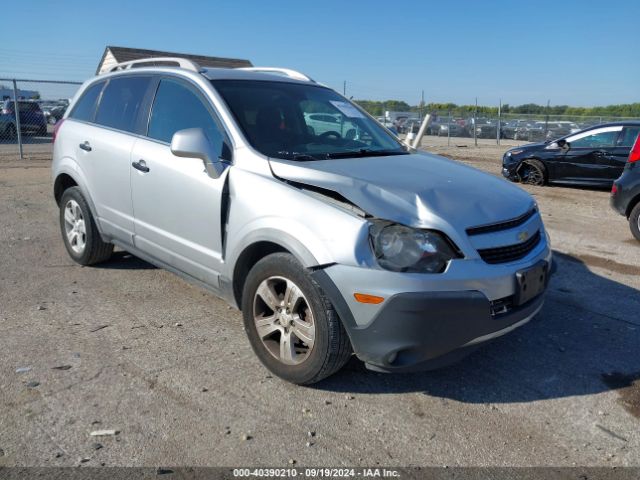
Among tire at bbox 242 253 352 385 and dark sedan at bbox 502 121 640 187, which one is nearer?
tire at bbox 242 253 352 385

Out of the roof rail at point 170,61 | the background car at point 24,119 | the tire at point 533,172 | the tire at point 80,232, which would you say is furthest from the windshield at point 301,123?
the background car at point 24,119

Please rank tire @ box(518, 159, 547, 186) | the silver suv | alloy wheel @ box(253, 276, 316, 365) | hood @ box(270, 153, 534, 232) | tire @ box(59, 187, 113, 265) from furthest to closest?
tire @ box(518, 159, 547, 186)
tire @ box(59, 187, 113, 265)
alloy wheel @ box(253, 276, 316, 365)
hood @ box(270, 153, 534, 232)
the silver suv

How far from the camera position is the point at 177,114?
4.28m

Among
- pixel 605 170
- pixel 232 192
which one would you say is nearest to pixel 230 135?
pixel 232 192

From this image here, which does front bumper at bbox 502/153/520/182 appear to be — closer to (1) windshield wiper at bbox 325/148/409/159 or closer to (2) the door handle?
(1) windshield wiper at bbox 325/148/409/159

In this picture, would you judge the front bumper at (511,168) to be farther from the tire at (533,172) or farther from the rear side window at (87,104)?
the rear side window at (87,104)

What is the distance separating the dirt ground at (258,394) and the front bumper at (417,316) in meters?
0.38

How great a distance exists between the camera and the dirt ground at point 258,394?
2789 mm

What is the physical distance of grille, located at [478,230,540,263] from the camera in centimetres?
313

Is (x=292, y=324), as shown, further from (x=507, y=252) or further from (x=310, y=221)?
(x=507, y=252)

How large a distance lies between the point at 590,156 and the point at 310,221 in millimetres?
9932

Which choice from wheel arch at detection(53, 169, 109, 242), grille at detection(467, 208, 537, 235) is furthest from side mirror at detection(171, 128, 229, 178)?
wheel arch at detection(53, 169, 109, 242)

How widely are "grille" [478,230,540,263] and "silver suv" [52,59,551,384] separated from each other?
0.01 metres

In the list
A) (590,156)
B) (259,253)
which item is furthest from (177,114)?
(590,156)
